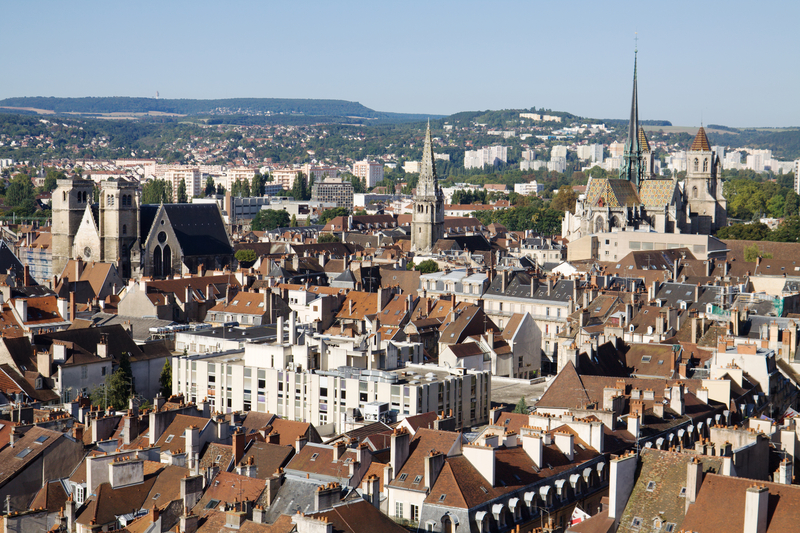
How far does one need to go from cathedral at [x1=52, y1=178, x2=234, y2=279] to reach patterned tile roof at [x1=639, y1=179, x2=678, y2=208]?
161 feet

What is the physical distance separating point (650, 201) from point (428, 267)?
4133 cm

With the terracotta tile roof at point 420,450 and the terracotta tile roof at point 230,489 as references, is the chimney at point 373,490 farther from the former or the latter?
the terracotta tile roof at point 230,489

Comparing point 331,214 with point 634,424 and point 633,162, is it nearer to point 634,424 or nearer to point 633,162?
point 633,162

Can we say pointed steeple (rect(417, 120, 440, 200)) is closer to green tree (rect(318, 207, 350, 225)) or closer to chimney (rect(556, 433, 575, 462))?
green tree (rect(318, 207, 350, 225))

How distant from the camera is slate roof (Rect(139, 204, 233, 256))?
10531cm

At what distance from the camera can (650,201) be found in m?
130

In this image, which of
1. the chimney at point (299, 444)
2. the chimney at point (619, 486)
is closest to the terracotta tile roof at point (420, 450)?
the chimney at point (299, 444)

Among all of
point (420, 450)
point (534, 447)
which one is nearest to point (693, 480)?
point (534, 447)

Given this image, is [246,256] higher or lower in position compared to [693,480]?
lower

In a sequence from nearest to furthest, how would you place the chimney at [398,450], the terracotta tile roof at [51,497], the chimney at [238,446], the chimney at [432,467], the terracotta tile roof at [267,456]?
the chimney at [432,467] → the chimney at [398,450] → the terracotta tile roof at [51,497] → the terracotta tile roof at [267,456] → the chimney at [238,446]

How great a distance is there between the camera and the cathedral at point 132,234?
102875 mm

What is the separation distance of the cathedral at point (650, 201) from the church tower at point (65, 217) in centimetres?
5217

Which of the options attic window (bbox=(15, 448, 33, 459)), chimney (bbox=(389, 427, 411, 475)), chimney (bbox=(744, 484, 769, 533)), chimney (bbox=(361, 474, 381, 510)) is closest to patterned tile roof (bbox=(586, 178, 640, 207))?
chimney (bbox=(389, 427, 411, 475))

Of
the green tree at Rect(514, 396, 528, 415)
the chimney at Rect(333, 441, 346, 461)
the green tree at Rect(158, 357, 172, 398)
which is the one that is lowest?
the green tree at Rect(158, 357, 172, 398)
